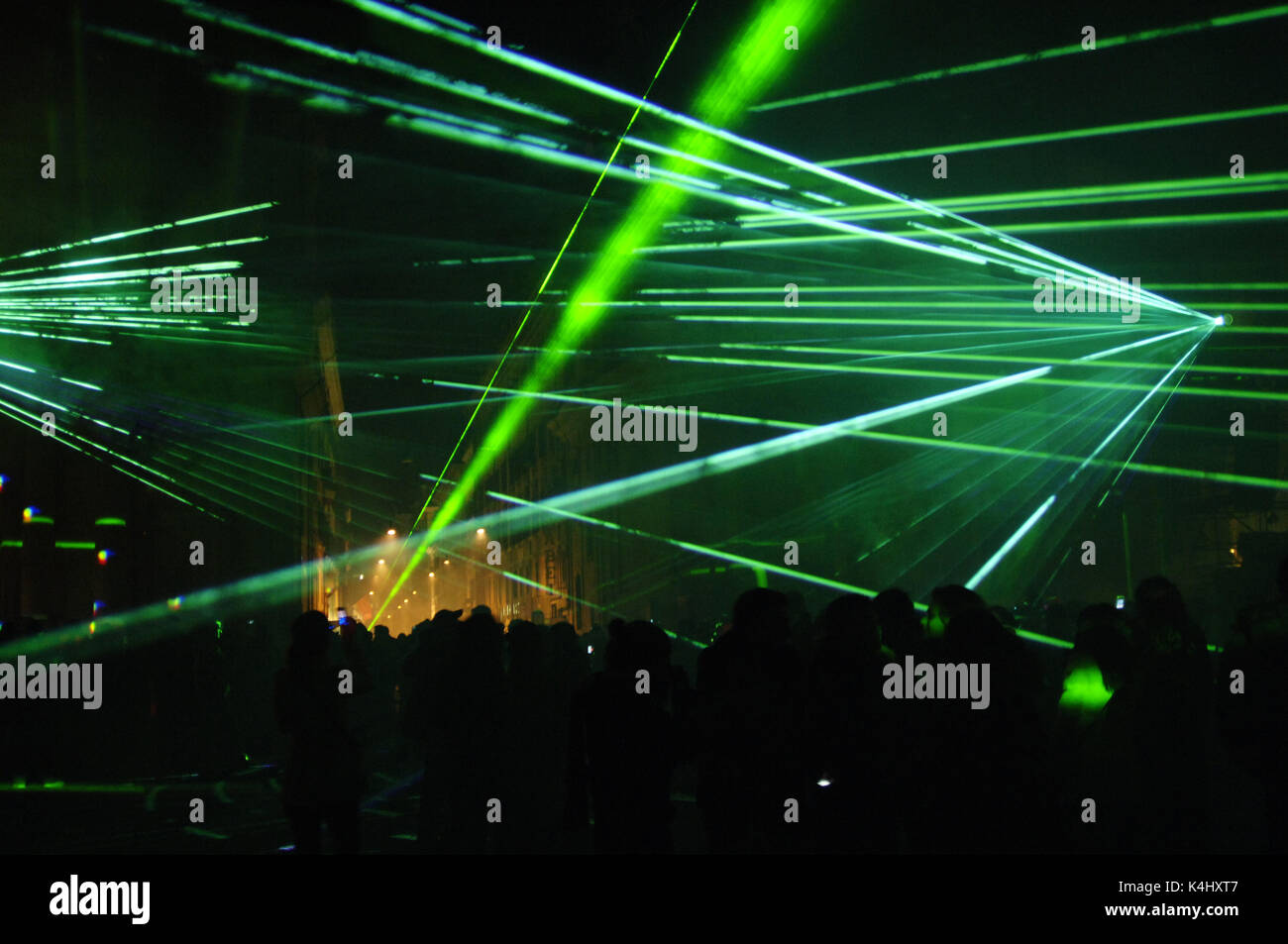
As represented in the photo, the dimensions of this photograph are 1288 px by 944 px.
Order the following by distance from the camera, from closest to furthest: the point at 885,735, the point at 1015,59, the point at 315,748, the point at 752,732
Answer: the point at 752,732 → the point at 885,735 → the point at 315,748 → the point at 1015,59

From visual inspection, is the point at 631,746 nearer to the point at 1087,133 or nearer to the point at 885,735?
the point at 885,735

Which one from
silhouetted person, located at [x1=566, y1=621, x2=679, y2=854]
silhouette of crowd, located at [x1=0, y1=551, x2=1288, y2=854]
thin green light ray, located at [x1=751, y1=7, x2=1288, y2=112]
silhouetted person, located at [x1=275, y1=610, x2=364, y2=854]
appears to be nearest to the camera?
silhouette of crowd, located at [x1=0, y1=551, x2=1288, y2=854]

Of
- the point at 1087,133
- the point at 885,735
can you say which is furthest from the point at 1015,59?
the point at 885,735

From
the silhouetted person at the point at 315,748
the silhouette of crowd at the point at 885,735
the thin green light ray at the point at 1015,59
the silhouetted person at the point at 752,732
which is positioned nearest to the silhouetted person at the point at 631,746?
the silhouette of crowd at the point at 885,735

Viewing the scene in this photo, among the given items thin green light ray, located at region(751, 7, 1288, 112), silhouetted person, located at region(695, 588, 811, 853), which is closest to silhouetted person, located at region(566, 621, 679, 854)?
silhouetted person, located at region(695, 588, 811, 853)

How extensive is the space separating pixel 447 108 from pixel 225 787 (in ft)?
28.0

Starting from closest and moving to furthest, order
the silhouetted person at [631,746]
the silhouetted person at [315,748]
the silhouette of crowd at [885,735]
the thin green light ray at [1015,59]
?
1. the silhouette of crowd at [885,735]
2. the silhouetted person at [631,746]
3. the silhouetted person at [315,748]
4. the thin green light ray at [1015,59]

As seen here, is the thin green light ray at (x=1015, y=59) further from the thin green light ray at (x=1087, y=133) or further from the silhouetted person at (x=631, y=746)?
the silhouetted person at (x=631, y=746)

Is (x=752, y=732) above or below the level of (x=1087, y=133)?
below

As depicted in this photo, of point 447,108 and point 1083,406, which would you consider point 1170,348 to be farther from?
point 447,108

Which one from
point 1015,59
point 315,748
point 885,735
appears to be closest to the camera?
point 885,735

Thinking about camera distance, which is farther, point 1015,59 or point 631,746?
point 1015,59

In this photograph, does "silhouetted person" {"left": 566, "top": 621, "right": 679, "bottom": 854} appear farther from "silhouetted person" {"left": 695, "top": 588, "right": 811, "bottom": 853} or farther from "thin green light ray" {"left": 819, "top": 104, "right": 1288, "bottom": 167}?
"thin green light ray" {"left": 819, "top": 104, "right": 1288, "bottom": 167}

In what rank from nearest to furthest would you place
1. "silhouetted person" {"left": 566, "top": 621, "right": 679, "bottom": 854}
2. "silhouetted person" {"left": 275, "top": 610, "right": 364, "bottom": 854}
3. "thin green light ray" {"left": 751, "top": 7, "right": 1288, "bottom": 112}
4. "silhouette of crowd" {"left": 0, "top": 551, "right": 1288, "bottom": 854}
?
"silhouette of crowd" {"left": 0, "top": 551, "right": 1288, "bottom": 854} < "silhouetted person" {"left": 566, "top": 621, "right": 679, "bottom": 854} < "silhouetted person" {"left": 275, "top": 610, "right": 364, "bottom": 854} < "thin green light ray" {"left": 751, "top": 7, "right": 1288, "bottom": 112}
